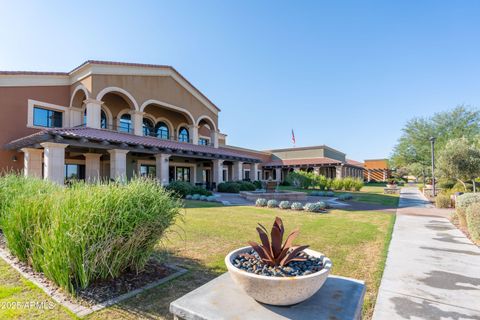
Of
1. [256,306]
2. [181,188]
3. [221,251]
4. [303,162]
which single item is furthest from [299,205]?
[303,162]

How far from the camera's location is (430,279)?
398cm

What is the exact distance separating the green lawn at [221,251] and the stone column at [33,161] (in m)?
11.6

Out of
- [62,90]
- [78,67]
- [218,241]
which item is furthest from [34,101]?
[218,241]

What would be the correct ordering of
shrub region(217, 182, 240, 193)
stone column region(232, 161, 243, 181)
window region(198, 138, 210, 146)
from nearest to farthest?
shrub region(217, 182, 240, 193)
stone column region(232, 161, 243, 181)
window region(198, 138, 210, 146)

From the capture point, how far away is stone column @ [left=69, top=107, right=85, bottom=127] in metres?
18.2

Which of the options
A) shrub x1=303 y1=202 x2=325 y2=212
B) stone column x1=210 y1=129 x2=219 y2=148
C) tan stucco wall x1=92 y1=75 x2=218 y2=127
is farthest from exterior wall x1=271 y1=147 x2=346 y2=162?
shrub x1=303 y1=202 x2=325 y2=212

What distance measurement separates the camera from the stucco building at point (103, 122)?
47.3 ft

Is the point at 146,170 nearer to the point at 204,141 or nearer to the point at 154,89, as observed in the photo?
the point at 154,89

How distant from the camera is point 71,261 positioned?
3184 millimetres

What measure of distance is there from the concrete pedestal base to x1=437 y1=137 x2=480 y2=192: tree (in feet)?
48.4

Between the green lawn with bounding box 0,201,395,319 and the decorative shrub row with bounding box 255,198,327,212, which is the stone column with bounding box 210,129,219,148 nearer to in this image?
the decorative shrub row with bounding box 255,198,327,212

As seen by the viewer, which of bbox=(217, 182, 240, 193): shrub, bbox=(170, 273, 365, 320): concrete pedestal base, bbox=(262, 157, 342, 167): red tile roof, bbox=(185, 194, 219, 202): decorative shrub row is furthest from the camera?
bbox=(262, 157, 342, 167): red tile roof

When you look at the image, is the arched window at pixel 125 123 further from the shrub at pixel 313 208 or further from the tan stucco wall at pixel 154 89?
the shrub at pixel 313 208

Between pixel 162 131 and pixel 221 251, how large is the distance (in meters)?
20.8
